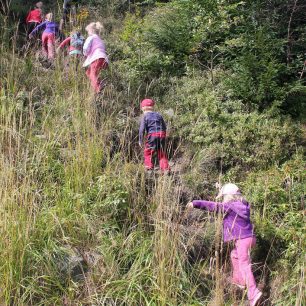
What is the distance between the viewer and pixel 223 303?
382cm

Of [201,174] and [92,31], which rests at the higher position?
[92,31]

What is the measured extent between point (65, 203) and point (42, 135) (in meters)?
1.22

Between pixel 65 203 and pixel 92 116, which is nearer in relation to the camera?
pixel 65 203

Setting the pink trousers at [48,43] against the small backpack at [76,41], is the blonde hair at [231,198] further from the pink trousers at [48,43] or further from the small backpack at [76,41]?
the pink trousers at [48,43]

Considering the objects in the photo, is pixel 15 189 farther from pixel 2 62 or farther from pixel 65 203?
pixel 2 62

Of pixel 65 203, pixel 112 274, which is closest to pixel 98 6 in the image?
pixel 65 203

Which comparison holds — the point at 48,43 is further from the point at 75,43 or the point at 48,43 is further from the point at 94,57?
the point at 94,57

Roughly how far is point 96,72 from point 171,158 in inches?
73.5

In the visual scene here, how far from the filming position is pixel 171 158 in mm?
6961

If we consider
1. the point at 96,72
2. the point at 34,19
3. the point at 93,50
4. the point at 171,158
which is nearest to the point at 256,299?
the point at 171,158

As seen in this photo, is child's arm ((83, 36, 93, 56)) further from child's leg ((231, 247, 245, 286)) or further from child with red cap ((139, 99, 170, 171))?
child's leg ((231, 247, 245, 286))

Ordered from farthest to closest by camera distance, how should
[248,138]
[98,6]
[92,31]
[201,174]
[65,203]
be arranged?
[98,6] → [92,31] → [248,138] → [201,174] → [65,203]

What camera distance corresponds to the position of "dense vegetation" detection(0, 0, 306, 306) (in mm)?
3984

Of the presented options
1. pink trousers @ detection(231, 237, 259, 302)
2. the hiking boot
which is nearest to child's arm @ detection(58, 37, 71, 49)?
pink trousers @ detection(231, 237, 259, 302)
